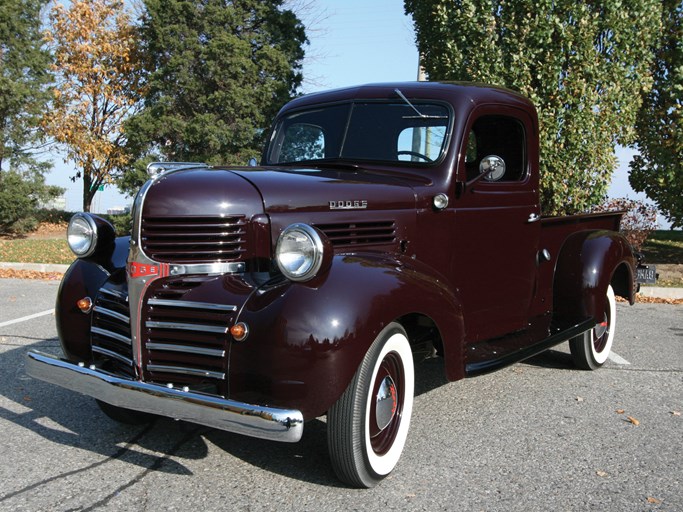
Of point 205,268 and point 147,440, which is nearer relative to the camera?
point 205,268

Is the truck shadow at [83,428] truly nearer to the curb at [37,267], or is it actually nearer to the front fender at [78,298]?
the front fender at [78,298]

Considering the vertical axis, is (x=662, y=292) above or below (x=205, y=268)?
below

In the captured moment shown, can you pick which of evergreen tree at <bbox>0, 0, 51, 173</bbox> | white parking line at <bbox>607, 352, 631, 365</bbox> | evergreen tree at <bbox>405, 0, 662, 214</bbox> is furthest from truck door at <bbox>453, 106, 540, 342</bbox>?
evergreen tree at <bbox>0, 0, 51, 173</bbox>

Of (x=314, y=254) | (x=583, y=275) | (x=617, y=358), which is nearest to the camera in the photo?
(x=314, y=254)

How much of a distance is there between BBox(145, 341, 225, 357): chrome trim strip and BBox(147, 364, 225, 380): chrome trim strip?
3.0 inches

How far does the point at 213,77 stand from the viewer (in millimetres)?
18938

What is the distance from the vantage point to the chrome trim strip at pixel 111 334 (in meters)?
3.20

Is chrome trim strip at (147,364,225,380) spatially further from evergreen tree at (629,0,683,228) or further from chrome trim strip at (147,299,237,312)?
evergreen tree at (629,0,683,228)

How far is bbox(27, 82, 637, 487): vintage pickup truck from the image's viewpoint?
284cm

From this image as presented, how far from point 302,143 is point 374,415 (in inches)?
86.0

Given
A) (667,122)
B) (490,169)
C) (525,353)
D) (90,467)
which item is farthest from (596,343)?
(667,122)

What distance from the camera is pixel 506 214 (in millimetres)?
4434

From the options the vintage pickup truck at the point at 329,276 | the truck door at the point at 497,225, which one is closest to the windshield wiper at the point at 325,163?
the vintage pickup truck at the point at 329,276

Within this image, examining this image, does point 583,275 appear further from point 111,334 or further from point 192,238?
point 111,334
